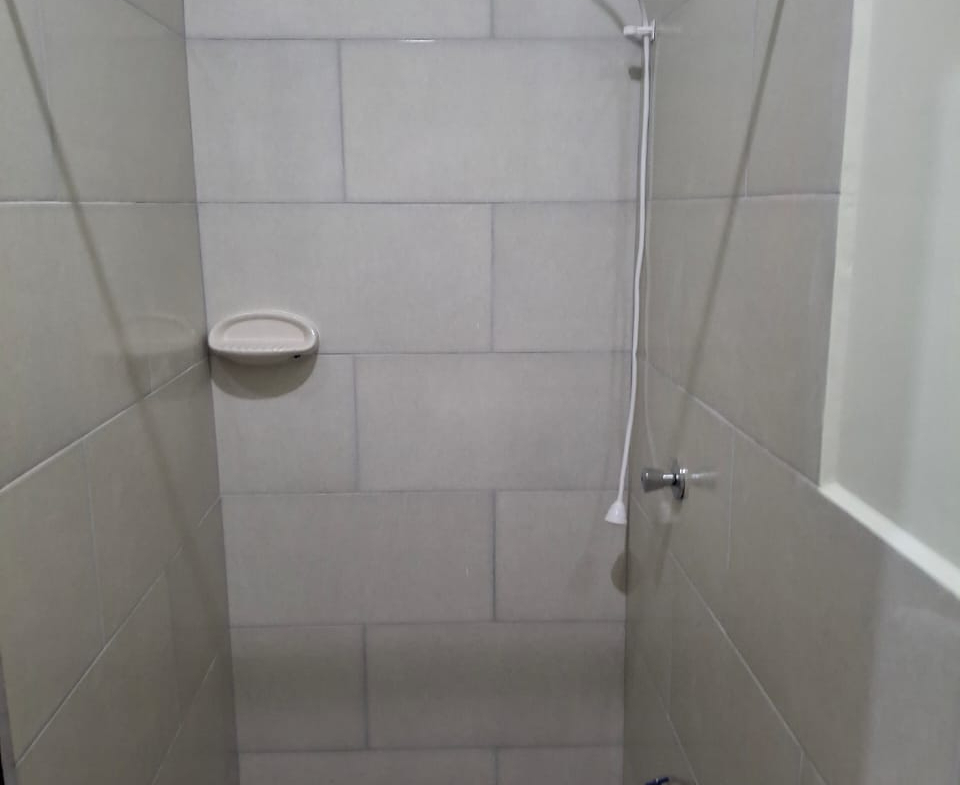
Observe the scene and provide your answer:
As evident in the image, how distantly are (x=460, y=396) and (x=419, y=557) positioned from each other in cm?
36

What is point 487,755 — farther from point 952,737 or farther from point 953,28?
point 953,28

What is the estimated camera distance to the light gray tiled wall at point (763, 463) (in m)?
0.72

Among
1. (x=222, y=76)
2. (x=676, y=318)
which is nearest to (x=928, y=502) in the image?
(x=676, y=318)

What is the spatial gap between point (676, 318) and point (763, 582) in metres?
0.50

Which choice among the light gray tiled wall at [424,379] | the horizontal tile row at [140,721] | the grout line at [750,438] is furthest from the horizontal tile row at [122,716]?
the grout line at [750,438]

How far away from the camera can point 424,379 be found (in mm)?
1628

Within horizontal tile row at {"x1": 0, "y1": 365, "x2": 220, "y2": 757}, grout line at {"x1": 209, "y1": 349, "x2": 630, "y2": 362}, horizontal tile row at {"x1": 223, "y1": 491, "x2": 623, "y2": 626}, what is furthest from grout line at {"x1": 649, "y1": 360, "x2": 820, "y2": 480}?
horizontal tile row at {"x1": 0, "y1": 365, "x2": 220, "y2": 757}

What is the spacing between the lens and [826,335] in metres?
0.80

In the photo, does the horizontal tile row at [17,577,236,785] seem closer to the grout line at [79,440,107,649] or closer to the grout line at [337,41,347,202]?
the grout line at [79,440,107,649]

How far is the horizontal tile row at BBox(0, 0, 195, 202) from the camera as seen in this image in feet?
2.96

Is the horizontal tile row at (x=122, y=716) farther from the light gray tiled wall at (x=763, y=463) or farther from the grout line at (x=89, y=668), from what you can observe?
the light gray tiled wall at (x=763, y=463)

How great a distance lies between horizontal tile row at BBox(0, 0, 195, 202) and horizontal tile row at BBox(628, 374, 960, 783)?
91 centimetres

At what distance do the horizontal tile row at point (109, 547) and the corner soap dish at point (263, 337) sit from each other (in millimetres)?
74

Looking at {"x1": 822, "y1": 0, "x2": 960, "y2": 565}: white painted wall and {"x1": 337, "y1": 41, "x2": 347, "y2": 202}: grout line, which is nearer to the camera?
{"x1": 822, "y1": 0, "x2": 960, "y2": 565}: white painted wall
